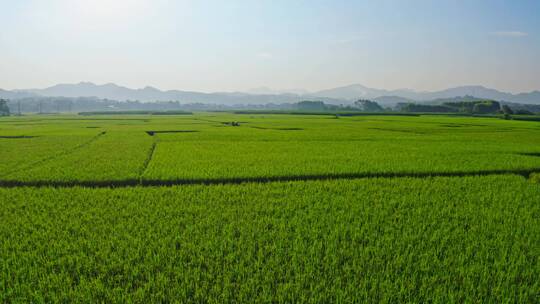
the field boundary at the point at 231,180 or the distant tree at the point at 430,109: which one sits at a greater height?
the distant tree at the point at 430,109

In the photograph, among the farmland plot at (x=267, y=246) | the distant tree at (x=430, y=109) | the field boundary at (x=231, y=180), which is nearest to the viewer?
the farmland plot at (x=267, y=246)

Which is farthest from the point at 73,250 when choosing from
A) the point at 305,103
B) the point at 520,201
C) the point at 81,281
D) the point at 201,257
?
the point at 305,103

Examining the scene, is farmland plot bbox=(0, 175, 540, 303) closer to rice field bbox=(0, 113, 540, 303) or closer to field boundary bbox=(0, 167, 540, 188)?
rice field bbox=(0, 113, 540, 303)

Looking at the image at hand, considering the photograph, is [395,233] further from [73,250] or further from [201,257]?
[73,250]

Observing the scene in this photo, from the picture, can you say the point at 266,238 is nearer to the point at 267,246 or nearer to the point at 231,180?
the point at 267,246

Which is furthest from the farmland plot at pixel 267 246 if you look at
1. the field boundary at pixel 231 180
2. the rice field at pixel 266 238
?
the field boundary at pixel 231 180

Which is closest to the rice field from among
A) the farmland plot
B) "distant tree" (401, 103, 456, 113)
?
the farmland plot

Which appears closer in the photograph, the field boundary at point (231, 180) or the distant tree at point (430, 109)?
the field boundary at point (231, 180)

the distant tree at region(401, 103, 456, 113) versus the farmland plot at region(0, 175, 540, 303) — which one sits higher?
the distant tree at region(401, 103, 456, 113)

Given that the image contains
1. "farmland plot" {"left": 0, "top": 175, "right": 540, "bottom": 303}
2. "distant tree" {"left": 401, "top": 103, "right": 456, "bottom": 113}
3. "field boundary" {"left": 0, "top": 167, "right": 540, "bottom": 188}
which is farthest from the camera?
"distant tree" {"left": 401, "top": 103, "right": 456, "bottom": 113}

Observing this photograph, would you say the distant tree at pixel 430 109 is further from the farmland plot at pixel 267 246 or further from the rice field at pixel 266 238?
the farmland plot at pixel 267 246

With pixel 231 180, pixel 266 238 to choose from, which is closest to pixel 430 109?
pixel 231 180
